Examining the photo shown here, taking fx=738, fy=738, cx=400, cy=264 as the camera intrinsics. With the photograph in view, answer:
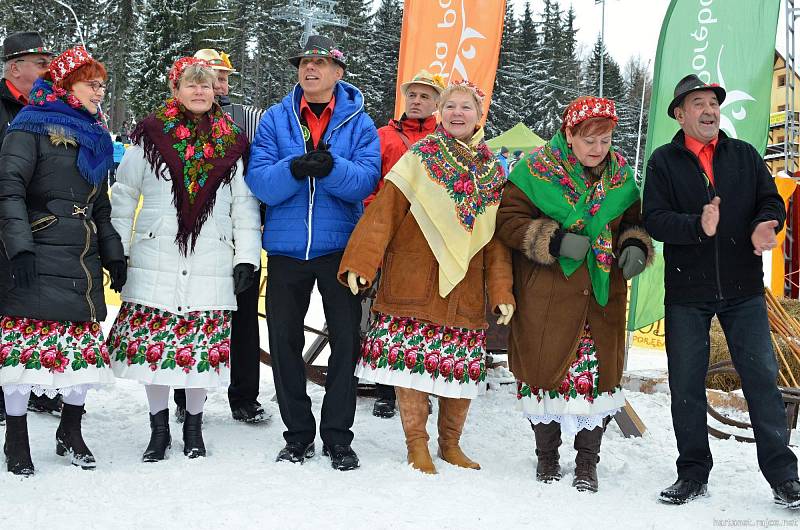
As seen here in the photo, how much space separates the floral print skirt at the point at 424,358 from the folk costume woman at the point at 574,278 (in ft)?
0.76

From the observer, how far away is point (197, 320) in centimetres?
358

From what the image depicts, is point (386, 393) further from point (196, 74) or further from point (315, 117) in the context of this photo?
point (196, 74)

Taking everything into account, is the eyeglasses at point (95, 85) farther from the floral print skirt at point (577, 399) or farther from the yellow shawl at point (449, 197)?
the floral print skirt at point (577, 399)

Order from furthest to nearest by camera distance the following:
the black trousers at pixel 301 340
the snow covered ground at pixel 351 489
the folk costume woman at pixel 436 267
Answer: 1. the black trousers at pixel 301 340
2. the folk costume woman at pixel 436 267
3. the snow covered ground at pixel 351 489

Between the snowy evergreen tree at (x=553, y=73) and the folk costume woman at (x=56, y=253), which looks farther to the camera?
the snowy evergreen tree at (x=553, y=73)

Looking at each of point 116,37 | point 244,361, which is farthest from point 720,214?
point 116,37

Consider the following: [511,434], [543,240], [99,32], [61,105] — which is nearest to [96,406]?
[61,105]

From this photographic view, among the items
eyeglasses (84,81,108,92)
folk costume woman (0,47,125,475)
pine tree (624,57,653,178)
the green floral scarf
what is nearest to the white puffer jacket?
folk costume woman (0,47,125,475)

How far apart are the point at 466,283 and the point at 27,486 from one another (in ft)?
6.85

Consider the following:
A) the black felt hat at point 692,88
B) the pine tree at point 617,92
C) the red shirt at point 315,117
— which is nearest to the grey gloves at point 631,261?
the black felt hat at point 692,88

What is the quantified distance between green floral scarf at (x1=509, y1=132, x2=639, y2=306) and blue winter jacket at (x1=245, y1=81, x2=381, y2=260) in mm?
815

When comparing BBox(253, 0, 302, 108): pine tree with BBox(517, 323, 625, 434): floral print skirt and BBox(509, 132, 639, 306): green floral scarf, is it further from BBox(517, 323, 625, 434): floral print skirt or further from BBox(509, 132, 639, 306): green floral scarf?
BBox(517, 323, 625, 434): floral print skirt

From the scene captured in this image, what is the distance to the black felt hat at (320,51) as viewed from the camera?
11.8 feet

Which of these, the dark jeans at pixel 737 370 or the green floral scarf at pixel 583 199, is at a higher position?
the green floral scarf at pixel 583 199
